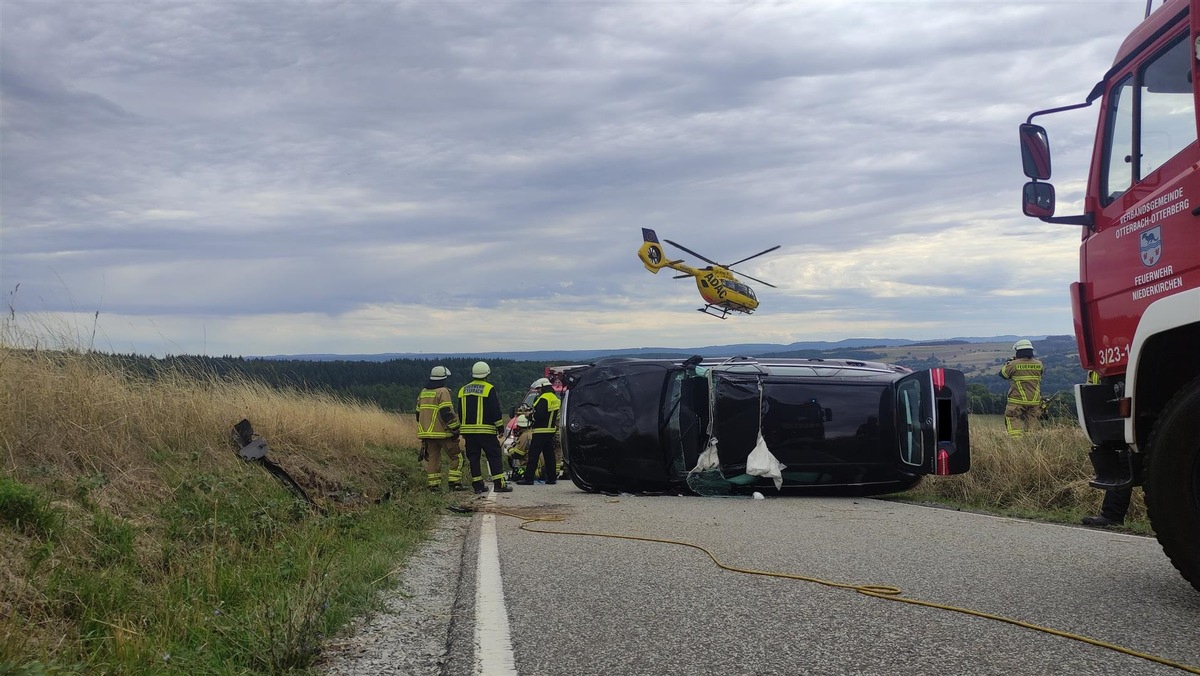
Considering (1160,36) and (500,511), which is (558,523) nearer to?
(500,511)

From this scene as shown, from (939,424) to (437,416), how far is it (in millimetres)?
6861

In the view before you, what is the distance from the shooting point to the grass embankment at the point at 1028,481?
9.20 meters

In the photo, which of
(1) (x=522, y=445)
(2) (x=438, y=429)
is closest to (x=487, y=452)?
(2) (x=438, y=429)

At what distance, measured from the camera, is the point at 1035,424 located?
47.6 ft

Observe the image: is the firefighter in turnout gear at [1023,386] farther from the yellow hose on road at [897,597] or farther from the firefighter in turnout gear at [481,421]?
the yellow hose on road at [897,597]

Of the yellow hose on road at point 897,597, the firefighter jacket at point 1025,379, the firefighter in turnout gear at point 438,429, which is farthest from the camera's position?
the firefighter jacket at point 1025,379

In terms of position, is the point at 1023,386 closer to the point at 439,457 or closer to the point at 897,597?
the point at 439,457

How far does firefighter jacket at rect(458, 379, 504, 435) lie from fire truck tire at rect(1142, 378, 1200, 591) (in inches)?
365

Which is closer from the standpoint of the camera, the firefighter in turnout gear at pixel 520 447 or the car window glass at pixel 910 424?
the car window glass at pixel 910 424

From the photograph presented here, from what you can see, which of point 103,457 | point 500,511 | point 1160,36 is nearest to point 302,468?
point 500,511

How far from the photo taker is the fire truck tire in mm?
4203

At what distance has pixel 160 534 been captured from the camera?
20.8 ft

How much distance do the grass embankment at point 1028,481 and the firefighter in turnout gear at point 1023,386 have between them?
11.1 feet

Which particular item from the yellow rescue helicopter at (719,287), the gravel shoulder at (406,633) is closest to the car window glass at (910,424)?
the gravel shoulder at (406,633)
